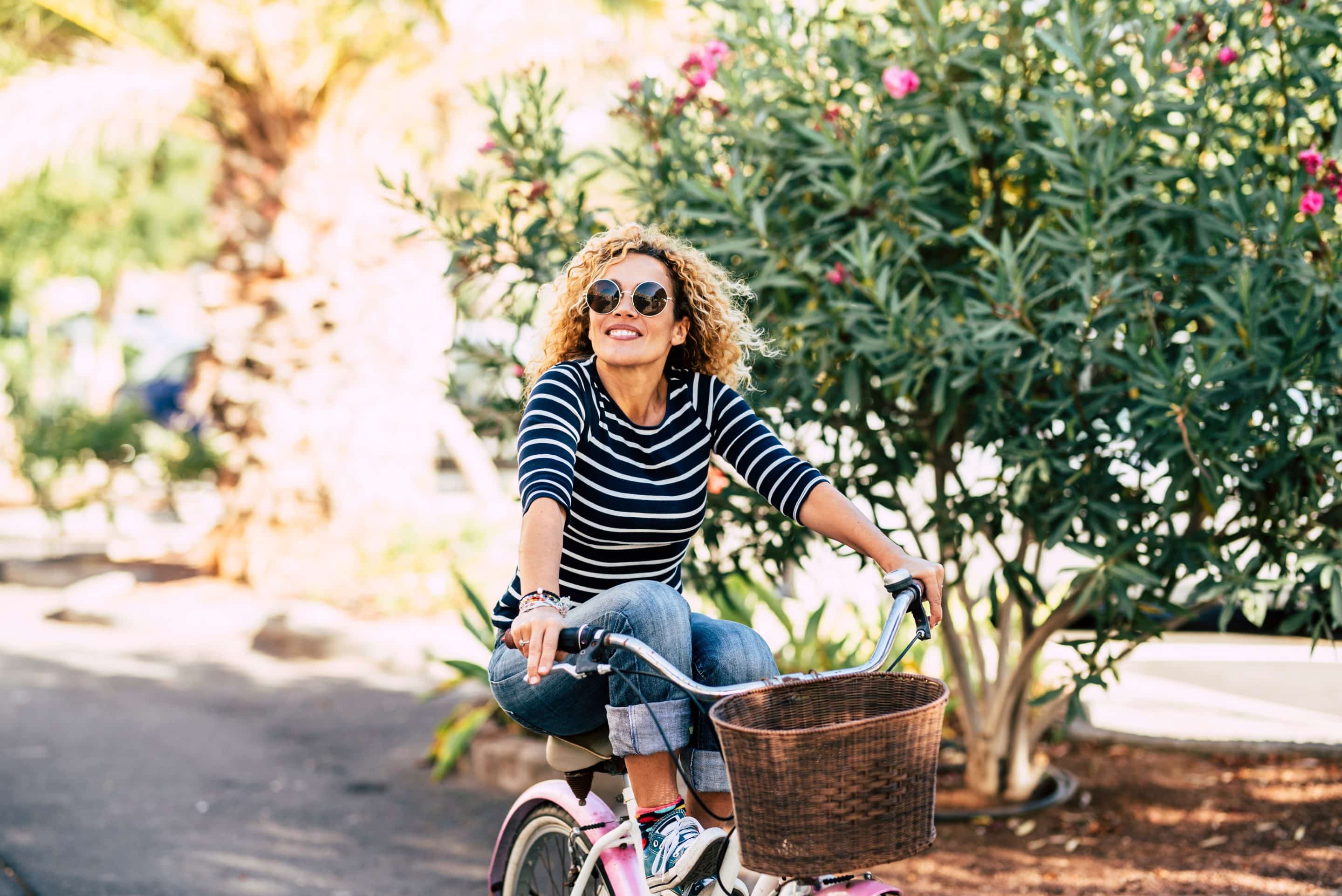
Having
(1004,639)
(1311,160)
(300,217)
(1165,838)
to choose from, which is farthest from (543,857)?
(300,217)

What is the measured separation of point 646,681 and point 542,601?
0.29 meters

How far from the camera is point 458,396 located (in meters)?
4.92

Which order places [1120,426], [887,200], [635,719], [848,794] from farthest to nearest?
[887,200]
[1120,426]
[635,719]
[848,794]

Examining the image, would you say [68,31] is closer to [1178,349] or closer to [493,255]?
[493,255]

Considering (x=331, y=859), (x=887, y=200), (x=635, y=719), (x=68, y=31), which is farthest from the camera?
(x=68, y=31)

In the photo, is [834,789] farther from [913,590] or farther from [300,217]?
[300,217]

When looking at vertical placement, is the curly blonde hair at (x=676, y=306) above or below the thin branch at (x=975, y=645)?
above

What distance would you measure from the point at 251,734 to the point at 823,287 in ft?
13.9

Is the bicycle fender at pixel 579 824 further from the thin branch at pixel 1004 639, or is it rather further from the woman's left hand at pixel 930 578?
the thin branch at pixel 1004 639

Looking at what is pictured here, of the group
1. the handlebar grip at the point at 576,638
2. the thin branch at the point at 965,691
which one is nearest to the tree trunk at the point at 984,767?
the thin branch at the point at 965,691

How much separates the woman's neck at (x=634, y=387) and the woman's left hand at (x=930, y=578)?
65 cm

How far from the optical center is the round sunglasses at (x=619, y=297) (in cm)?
276

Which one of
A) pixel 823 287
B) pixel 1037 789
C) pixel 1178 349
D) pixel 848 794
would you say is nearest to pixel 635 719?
pixel 848 794

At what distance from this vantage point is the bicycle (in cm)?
224
